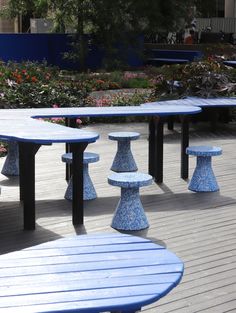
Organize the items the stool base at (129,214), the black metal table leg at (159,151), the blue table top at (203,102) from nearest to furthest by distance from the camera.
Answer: the stool base at (129,214), the black metal table leg at (159,151), the blue table top at (203,102)

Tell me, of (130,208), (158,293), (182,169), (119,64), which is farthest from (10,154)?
(119,64)

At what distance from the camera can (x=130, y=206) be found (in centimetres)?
639

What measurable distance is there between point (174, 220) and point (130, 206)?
517mm

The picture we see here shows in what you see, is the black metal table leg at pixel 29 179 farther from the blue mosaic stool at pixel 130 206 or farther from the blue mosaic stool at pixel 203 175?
the blue mosaic stool at pixel 203 175

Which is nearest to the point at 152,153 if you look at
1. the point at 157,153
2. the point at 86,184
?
the point at 157,153

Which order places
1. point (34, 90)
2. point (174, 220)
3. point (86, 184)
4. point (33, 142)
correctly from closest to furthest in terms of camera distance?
point (33, 142) < point (174, 220) < point (86, 184) < point (34, 90)

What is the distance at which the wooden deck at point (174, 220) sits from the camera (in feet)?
15.5

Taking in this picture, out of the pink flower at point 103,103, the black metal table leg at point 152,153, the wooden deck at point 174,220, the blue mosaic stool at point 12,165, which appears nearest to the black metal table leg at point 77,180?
the wooden deck at point 174,220

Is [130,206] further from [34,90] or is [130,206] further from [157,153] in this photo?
[34,90]

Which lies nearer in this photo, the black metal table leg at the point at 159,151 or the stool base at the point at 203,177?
the stool base at the point at 203,177

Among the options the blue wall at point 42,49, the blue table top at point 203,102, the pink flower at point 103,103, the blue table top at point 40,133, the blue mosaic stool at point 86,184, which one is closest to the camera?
the blue table top at point 40,133

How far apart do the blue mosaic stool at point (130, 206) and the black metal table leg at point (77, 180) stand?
0.29 meters

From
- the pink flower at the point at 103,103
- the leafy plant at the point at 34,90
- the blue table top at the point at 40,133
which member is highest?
the blue table top at the point at 40,133

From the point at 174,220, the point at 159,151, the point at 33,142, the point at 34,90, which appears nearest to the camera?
the point at 33,142
